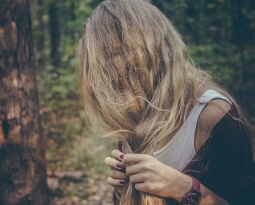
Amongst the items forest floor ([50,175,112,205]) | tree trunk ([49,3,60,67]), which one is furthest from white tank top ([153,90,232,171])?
tree trunk ([49,3,60,67])

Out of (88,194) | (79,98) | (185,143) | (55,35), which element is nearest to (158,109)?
(185,143)

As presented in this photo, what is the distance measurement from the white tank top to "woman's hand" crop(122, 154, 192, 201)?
19cm

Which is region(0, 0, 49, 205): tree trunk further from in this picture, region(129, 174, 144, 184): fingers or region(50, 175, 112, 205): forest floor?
region(129, 174, 144, 184): fingers

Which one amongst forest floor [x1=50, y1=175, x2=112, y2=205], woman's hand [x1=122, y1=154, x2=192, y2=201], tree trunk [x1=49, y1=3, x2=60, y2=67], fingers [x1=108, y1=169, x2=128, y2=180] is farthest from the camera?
tree trunk [x1=49, y1=3, x2=60, y2=67]

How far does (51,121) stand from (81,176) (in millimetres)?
1645

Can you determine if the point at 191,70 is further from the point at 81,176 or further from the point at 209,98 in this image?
the point at 81,176

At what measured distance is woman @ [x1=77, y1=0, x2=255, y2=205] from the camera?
1393mm

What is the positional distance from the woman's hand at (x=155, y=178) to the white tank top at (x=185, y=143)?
0.19 meters

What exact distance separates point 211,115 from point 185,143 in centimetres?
19

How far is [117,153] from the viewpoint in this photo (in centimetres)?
149

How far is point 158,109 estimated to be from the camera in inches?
56.7

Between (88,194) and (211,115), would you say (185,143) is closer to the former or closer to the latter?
(211,115)

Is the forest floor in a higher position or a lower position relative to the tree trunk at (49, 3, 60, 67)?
lower

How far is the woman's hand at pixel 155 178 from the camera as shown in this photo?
1.26 metres
